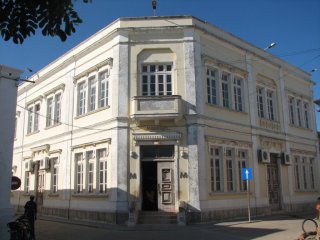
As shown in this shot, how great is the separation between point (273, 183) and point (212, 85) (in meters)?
7.68

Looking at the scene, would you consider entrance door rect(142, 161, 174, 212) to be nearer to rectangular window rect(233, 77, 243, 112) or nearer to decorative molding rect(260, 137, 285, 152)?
rectangular window rect(233, 77, 243, 112)

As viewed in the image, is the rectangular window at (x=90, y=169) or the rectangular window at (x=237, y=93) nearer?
the rectangular window at (x=90, y=169)

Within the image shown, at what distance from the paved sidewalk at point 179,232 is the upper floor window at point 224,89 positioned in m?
6.75

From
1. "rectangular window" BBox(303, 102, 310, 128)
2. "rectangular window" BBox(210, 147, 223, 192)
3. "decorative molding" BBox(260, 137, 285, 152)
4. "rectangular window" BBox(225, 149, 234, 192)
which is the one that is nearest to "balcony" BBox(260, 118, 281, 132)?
"decorative molding" BBox(260, 137, 285, 152)

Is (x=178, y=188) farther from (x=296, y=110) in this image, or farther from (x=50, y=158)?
(x=296, y=110)

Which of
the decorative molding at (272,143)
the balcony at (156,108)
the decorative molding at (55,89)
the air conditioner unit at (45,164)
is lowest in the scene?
the air conditioner unit at (45,164)

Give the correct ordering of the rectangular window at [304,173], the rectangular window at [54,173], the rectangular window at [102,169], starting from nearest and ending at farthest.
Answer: the rectangular window at [102,169], the rectangular window at [54,173], the rectangular window at [304,173]

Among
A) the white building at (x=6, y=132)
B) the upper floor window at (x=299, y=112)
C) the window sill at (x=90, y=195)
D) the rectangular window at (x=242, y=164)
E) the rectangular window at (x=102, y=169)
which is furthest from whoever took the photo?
the upper floor window at (x=299, y=112)

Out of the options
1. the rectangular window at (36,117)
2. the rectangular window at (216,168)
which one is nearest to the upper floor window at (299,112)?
the rectangular window at (216,168)

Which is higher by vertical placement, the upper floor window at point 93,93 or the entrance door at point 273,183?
the upper floor window at point 93,93

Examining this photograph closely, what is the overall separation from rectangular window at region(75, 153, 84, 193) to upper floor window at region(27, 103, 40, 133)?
6747mm

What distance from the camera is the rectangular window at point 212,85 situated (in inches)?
810

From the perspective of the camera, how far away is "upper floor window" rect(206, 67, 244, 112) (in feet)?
68.0

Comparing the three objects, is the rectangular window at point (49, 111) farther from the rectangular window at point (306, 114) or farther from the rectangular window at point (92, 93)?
the rectangular window at point (306, 114)
